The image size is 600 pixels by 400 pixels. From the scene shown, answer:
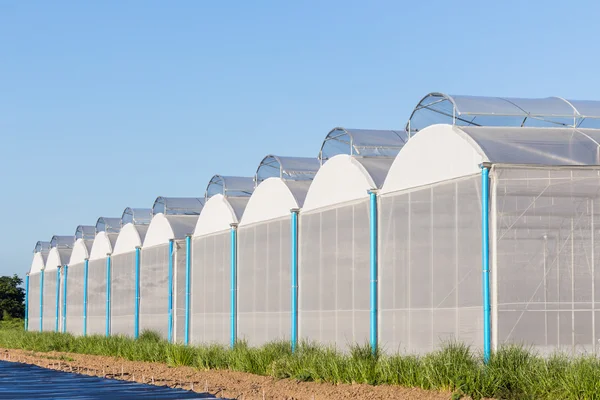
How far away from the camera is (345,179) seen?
2344cm

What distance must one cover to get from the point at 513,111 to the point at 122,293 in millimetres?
24400

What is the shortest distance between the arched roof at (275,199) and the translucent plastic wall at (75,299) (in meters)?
21.3

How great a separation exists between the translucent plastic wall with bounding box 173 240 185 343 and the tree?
161 feet

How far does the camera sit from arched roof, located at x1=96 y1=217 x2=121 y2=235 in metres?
46.2

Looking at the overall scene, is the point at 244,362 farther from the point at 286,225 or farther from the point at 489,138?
the point at 489,138

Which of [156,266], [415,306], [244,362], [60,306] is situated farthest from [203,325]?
[60,306]

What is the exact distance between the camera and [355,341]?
867 inches

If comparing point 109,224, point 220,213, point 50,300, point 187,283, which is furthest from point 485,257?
point 50,300

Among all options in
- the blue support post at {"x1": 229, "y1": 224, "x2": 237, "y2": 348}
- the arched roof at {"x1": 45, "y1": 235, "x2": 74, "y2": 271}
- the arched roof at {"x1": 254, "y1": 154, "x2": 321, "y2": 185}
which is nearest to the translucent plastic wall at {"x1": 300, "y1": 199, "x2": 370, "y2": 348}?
the arched roof at {"x1": 254, "y1": 154, "x2": 321, "y2": 185}

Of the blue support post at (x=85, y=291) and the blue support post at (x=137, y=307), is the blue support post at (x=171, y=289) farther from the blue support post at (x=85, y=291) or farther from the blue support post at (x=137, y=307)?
the blue support post at (x=85, y=291)

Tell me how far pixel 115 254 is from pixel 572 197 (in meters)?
28.8

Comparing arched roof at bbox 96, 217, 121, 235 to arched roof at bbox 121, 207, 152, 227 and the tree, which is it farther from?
the tree

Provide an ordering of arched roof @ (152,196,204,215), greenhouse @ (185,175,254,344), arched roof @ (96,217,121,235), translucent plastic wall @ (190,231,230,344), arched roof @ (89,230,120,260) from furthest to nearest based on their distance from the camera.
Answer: arched roof @ (96,217,121,235) < arched roof @ (89,230,120,260) < arched roof @ (152,196,204,215) < translucent plastic wall @ (190,231,230,344) < greenhouse @ (185,175,254,344)

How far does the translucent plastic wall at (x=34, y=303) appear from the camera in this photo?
58.3 m
